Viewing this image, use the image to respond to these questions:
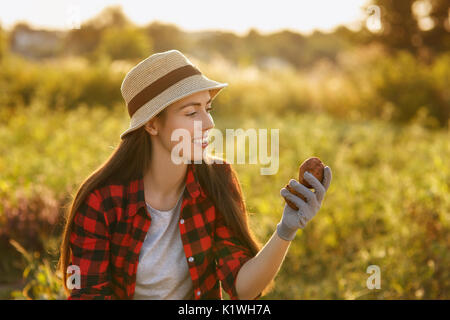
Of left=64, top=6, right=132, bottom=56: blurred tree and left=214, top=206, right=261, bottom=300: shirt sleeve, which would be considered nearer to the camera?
left=214, top=206, right=261, bottom=300: shirt sleeve

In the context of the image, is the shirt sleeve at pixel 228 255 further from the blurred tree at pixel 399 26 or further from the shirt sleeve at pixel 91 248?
the blurred tree at pixel 399 26

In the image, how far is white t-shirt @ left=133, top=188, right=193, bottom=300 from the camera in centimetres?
183

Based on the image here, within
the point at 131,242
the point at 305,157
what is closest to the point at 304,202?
the point at 131,242

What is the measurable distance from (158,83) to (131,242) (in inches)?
24.8

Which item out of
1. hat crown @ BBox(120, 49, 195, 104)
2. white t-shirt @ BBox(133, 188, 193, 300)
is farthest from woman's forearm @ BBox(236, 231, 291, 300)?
hat crown @ BBox(120, 49, 195, 104)

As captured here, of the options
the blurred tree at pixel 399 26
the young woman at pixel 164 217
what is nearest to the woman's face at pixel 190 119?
the young woman at pixel 164 217

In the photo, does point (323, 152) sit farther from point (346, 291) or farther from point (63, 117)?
point (63, 117)

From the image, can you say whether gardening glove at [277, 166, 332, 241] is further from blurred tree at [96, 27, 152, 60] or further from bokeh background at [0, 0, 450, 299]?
blurred tree at [96, 27, 152, 60]

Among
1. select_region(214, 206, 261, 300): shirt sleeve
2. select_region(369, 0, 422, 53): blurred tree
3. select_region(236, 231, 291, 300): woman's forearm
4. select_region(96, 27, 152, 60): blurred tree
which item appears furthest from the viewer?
select_region(369, 0, 422, 53): blurred tree

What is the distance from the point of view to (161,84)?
5.53 ft

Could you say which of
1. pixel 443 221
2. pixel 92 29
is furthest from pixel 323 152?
pixel 92 29

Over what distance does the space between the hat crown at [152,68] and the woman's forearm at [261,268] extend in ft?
2.38

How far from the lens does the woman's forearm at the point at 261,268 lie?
1.63m

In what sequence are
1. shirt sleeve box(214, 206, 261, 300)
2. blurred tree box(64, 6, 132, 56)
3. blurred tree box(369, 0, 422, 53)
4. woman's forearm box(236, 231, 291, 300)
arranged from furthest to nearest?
blurred tree box(64, 6, 132, 56), blurred tree box(369, 0, 422, 53), shirt sleeve box(214, 206, 261, 300), woman's forearm box(236, 231, 291, 300)
